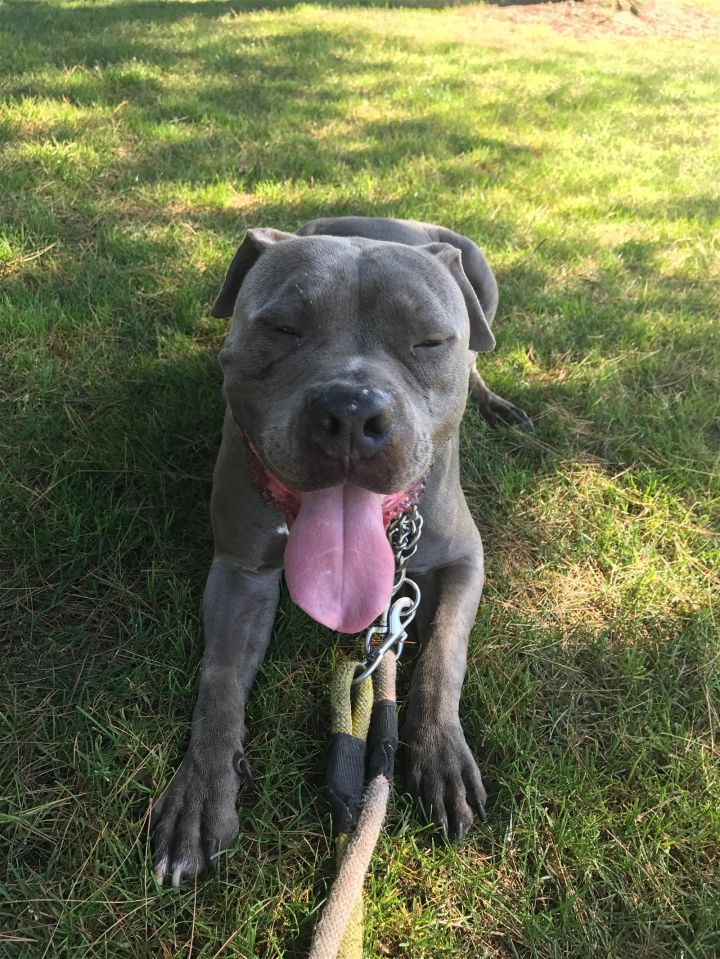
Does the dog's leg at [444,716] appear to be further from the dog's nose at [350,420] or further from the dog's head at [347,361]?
the dog's nose at [350,420]

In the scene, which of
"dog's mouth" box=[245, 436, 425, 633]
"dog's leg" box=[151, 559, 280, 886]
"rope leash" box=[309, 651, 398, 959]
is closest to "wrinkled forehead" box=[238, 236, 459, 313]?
"dog's mouth" box=[245, 436, 425, 633]

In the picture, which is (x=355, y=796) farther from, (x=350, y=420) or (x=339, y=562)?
(x=350, y=420)

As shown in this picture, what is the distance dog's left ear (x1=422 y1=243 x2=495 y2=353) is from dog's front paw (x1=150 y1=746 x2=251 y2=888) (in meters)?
1.84

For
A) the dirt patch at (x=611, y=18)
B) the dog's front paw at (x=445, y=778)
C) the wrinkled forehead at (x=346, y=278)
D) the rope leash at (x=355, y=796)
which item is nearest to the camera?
the rope leash at (x=355, y=796)

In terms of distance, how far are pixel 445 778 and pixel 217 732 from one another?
0.70m

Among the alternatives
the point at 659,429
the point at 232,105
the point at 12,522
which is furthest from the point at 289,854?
the point at 232,105

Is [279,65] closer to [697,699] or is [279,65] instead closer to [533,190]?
[533,190]

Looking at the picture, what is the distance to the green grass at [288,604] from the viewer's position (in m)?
1.90

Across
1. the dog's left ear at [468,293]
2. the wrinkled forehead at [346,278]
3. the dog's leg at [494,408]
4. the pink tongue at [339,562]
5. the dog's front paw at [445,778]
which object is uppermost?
the wrinkled forehead at [346,278]

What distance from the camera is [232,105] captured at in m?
6.95

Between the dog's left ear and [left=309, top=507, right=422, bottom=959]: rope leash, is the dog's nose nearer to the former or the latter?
[left=309, top=507, right=422, bottom=959]: rope leash

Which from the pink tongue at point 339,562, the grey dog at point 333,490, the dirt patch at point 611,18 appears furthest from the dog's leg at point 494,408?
the dirt patch at point 611,18

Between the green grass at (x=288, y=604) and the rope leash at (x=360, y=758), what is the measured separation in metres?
0.10

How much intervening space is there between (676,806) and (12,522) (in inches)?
98.8
